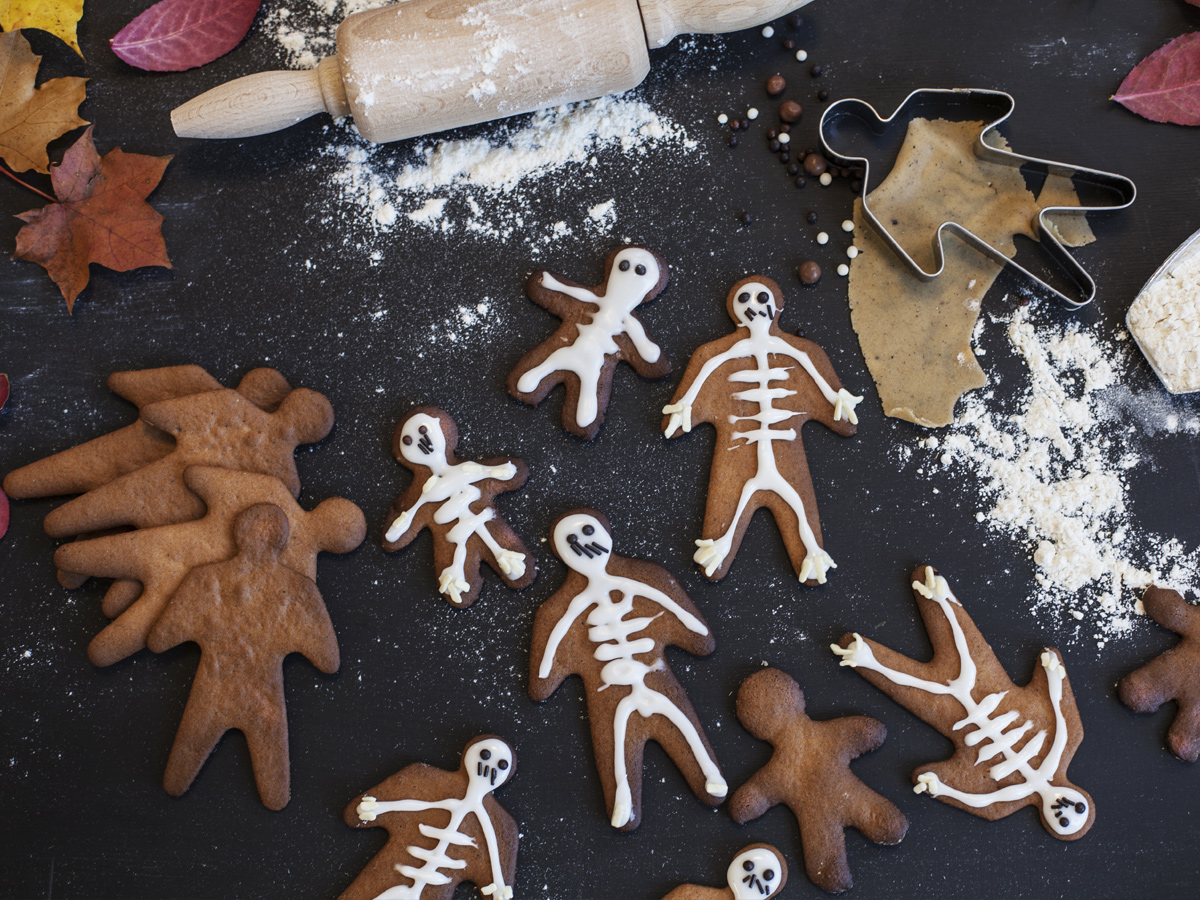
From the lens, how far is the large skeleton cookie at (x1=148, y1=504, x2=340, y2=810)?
1194mm

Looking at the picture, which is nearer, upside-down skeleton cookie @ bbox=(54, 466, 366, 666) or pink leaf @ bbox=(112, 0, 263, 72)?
upside-down skeleton cookie @ bbox=(54, 466, 366, 666)

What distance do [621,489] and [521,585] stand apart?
0.20m

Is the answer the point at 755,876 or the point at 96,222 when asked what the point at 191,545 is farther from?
the point at 755,876

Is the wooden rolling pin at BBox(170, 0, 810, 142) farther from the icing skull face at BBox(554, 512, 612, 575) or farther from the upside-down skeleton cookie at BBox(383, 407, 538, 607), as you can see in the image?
the icing skull face at BBox(554, 512, 612, 575)

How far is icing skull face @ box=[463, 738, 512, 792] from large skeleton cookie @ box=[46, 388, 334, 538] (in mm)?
452

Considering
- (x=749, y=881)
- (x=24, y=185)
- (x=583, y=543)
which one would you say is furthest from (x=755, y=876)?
(x=24, y=185)

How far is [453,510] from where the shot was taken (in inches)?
49.0

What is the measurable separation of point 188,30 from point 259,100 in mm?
248

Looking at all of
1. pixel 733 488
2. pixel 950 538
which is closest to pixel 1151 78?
pixel 950 538

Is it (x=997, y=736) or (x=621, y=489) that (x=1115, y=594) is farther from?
(x=621, y=489)

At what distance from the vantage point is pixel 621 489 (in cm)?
129

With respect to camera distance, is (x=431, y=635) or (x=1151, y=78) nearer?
(x=431, y=635)

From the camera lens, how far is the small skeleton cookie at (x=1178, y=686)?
4.08 ft

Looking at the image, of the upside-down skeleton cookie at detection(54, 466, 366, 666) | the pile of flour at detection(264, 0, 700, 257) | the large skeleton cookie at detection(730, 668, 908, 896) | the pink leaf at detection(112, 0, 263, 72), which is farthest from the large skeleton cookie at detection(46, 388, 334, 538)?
the large skeleton cookie at detection(730, 668, 908, 896)
